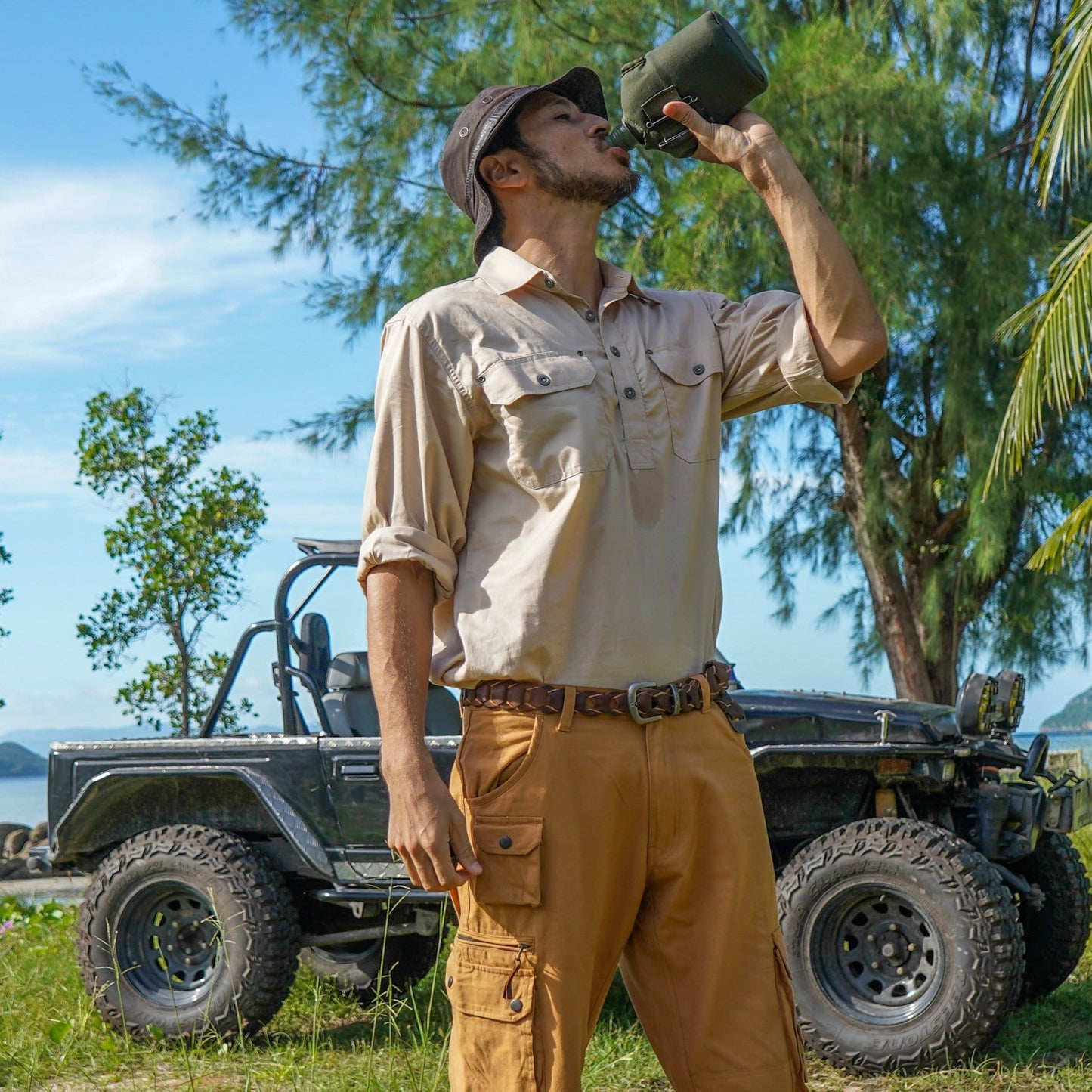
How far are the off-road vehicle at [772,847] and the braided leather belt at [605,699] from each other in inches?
102

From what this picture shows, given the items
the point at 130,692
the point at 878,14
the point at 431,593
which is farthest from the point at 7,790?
the point at 431,593

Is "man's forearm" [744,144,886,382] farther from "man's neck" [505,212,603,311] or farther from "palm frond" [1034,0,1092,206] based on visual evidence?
"palm frond" [1034,0,1092,206]

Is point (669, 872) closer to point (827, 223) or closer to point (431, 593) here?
point (431, 593)

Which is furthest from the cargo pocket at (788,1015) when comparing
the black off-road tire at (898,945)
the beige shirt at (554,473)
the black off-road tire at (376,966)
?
the black off-road tire at (376,966)

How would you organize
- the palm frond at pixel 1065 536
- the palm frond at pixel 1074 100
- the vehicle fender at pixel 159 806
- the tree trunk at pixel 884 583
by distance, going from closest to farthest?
the vehicle fender at pixel 159 806 → the palm frond at pixel 1074 100 → the palm frond at pixel 1065 536 → the tree trunk at pixel 884 583

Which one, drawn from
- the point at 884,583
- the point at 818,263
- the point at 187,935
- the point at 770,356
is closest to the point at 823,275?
the point at 818,263

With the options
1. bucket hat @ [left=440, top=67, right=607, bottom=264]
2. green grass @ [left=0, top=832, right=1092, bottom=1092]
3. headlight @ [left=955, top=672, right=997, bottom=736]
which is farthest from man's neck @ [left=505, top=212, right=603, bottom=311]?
headlight @ [left=955, top=672, right=997, bottom=736]

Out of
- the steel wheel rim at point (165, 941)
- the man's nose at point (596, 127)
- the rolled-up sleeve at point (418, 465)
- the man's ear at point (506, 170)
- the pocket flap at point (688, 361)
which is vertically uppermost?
the man's nose at point (596, 127)

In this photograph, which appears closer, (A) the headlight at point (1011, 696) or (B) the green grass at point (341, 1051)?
(B) the green grass at point (341, 1051)

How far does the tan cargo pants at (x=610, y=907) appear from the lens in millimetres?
2191

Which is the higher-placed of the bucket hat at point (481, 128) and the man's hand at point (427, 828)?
the bucket hat at point (481, 128)

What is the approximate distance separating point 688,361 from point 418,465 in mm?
559

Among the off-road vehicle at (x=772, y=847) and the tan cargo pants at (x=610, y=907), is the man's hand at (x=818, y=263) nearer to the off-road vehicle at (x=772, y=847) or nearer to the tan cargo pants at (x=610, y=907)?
the tan cargo pants at (x=610, y=907)

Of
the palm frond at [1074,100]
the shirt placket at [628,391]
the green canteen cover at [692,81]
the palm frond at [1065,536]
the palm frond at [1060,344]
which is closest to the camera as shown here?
the shirt placket at [628,391]
